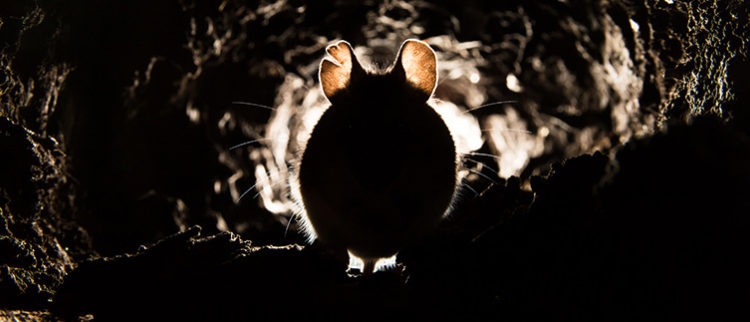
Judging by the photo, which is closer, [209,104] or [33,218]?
[33,218]

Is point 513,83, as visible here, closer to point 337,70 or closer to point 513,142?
point 513,142

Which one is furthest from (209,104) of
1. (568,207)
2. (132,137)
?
(568,207)

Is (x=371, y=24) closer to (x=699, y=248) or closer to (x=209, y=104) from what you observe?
(x=209, y=104)

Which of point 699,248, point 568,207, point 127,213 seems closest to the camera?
point 699,248

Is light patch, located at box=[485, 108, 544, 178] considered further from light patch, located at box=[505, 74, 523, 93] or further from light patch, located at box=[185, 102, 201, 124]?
light patch, located at box=[185, 102, 201, 124]

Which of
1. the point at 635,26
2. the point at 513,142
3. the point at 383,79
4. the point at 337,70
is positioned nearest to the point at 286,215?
the point at 513,142

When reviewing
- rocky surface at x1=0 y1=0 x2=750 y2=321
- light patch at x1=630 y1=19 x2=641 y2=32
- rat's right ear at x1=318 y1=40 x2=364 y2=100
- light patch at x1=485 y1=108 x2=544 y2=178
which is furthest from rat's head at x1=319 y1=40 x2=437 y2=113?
light patch at x1=485 y1=108 x2=544 y2=178

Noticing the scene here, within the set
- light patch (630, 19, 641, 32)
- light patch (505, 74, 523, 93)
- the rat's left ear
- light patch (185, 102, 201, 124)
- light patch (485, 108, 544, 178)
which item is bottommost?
light patch (485, 108, 544, 178)
